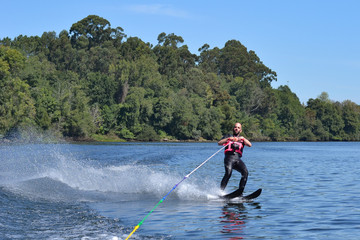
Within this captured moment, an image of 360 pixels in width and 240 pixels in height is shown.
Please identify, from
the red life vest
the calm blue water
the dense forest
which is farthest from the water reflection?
the dense forest

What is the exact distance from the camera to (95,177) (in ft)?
58.9

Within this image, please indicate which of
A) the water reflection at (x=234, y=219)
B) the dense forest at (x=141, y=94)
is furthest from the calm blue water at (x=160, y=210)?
the dense forest at (x=141, y=94)

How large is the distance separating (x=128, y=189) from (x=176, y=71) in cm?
11068

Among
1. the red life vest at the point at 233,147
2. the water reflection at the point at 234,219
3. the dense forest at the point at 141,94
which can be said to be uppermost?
the dense forest at the point at 141,94

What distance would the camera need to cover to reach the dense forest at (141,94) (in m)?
78.4

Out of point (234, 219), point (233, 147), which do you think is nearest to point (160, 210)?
point (234, 219)

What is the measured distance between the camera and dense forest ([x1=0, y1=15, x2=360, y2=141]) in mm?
78375

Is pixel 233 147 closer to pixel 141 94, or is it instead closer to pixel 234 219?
pixel 234 219

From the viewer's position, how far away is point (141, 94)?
97.3 meters

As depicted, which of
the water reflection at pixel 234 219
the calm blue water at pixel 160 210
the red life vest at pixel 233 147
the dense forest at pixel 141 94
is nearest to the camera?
the calm blue water at pixel 160 210

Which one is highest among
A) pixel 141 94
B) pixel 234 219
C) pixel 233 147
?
pixel 141 94

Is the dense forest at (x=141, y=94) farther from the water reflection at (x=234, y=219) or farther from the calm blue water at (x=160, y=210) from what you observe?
the water reflection at (x=234, y=219)

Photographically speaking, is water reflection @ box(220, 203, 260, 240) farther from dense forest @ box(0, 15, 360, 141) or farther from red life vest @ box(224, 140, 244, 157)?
dense forest @ box(0, 15, 360, 141)

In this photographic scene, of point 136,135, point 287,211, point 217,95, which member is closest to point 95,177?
point 287,211
